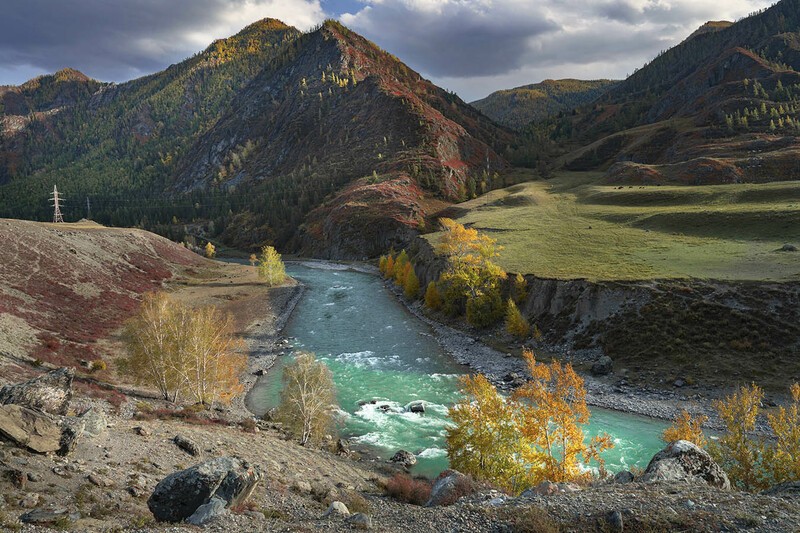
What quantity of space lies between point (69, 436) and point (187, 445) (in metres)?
7.35

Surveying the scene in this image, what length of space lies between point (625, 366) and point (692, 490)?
3489 cm

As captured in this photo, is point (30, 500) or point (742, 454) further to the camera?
point (742, 454)

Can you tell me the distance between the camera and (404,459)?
35.7 metres

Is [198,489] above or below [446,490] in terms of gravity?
above

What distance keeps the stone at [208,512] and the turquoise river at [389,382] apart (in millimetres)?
17412

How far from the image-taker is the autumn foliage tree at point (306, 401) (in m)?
36.8

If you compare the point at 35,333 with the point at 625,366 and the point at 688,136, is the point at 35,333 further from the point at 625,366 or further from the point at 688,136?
the point at 688,136

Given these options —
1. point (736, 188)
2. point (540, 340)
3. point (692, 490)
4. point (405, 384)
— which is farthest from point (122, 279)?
point (736, 188)

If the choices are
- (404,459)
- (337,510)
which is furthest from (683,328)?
(337,510)

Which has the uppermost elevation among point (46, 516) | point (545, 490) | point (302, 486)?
point (46, 516)

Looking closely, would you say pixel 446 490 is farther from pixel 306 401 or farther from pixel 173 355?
pixel 173 355

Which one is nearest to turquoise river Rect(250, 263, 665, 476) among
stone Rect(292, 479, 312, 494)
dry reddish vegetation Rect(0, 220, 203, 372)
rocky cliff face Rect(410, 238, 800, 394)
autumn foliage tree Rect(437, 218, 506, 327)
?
autumn foliage tree Rect(437, 218, 506, 327)

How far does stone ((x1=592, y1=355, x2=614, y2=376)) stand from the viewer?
166 feet

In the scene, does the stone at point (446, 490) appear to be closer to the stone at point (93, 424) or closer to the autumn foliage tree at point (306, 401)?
the autumn foliage tree at point (306, 401)
